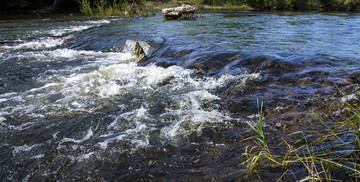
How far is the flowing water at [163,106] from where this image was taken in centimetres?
249

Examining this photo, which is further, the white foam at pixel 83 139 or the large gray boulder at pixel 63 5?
the large gray boulder at pixel 63 5

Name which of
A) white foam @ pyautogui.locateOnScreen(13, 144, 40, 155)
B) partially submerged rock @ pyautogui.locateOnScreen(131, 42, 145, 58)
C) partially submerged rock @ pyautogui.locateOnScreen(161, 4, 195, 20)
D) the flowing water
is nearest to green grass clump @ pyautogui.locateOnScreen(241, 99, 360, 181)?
the flowing water

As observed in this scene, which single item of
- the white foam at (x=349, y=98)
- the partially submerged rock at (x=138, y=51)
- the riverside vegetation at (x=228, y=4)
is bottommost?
the white foam at (x=349, y=98)

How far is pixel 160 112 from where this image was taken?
3.70 metres

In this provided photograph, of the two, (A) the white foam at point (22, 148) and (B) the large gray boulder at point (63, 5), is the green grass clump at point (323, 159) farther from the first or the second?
(B) the large gray boulder at point (63, 5)

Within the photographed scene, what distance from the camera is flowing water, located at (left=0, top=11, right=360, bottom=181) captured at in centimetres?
249

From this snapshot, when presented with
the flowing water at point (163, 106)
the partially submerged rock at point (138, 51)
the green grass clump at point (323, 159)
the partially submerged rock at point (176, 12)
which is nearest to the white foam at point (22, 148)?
the flowing water at point (163, 106)

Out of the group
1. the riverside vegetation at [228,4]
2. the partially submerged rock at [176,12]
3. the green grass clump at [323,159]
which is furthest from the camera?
the riverside vegetation at [228,4]

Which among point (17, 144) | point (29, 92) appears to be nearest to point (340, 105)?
point (17, 144)

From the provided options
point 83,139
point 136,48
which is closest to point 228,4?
point 136,48

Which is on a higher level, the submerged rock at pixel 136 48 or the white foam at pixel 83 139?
the submerged rock at pixel 136 48

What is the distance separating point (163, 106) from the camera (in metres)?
3.91

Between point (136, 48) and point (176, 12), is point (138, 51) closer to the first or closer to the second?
point (136, 48)

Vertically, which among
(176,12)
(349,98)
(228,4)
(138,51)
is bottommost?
(349,98)
